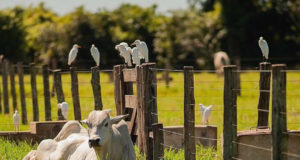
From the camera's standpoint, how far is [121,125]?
30.8 feet

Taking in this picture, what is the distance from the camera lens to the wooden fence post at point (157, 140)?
10469mm

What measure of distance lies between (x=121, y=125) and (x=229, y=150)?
5.00ft

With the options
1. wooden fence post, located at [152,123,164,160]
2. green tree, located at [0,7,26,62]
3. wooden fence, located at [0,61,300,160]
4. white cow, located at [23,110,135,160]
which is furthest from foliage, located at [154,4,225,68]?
wooden fence post, located at [152,123,164,160]

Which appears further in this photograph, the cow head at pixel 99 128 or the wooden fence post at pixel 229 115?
the cow head at pixel 99 128

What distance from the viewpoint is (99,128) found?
8680 millimetres

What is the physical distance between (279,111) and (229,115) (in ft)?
3.63

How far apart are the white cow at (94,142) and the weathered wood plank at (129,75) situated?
140cm

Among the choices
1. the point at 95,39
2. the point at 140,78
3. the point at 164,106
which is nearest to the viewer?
the point at 140,78

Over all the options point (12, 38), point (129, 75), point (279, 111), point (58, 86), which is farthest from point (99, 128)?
point (12, 38)

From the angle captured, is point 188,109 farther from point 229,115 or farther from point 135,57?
point 135,57

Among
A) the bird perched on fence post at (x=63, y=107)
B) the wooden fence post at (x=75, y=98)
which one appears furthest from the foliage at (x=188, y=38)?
the wooden fence post at (x=75, y=98)

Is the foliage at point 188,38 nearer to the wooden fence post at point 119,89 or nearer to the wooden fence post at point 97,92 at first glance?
the wooden fence post at point 97,92

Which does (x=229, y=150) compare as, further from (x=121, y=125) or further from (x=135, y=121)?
(x=135, y=121)

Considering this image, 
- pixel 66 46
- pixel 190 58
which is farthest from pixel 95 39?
pixel 190 58
